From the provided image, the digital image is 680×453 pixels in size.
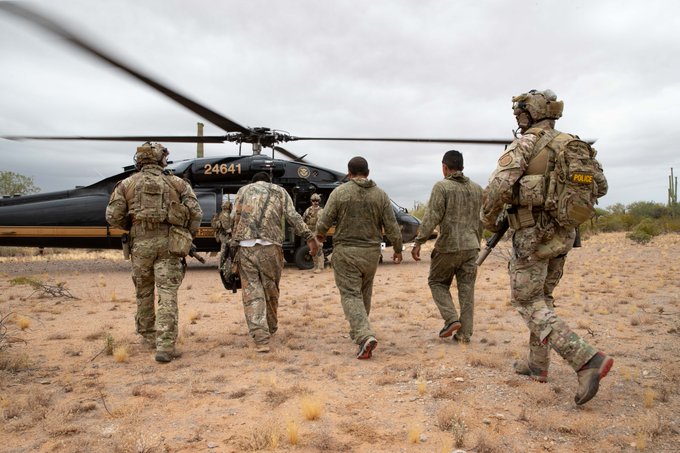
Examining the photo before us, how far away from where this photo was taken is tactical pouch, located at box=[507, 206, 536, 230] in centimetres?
388

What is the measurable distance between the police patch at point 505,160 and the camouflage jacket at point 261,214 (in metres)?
2.24

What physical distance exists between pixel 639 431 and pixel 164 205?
4283mm

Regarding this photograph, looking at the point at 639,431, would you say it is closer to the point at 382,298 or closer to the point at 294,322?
the point at 294,322

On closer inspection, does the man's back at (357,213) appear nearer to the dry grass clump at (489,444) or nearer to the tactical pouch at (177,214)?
the tactical pouch at (177,214)

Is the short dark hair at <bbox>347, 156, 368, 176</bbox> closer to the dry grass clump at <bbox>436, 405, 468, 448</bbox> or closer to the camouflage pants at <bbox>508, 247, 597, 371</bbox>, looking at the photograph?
the camouflage pants at <bbox>508, 247, 597, 371</bbox>

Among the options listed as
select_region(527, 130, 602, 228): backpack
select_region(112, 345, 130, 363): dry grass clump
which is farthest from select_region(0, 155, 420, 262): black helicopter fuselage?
select_region(527, 130, 602, 228): backpack

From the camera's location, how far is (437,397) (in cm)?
381

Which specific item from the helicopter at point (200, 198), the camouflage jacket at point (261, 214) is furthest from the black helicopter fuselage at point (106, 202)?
the camouflage jacket at point (261, 214)

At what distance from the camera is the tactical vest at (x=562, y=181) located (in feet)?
12.3

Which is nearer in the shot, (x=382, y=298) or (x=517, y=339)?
(x=517, y=339)

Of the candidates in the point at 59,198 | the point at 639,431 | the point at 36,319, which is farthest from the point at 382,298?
the point at 59,198

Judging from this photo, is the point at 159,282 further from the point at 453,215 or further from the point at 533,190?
the point at 533,190

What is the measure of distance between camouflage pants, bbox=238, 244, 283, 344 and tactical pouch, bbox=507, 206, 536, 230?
249cm

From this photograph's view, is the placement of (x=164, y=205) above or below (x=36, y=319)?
above
